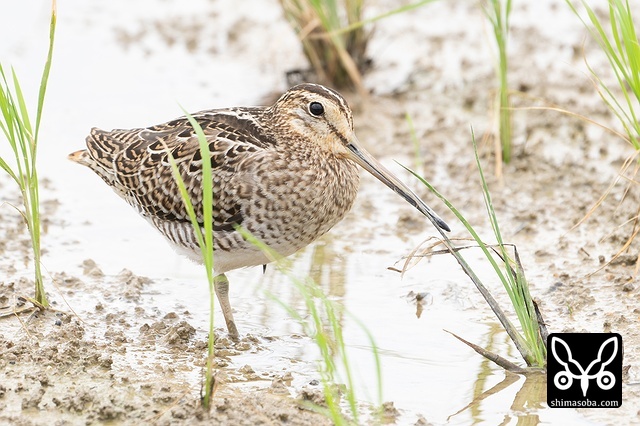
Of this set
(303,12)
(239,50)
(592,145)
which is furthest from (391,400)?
(239,50)

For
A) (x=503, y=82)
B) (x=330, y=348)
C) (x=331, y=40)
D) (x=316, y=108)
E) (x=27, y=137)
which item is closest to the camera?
(x=330, y=348)

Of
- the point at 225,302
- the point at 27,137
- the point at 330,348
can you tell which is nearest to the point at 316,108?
the point at 225,302

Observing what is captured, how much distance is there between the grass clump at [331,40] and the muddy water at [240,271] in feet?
1.26

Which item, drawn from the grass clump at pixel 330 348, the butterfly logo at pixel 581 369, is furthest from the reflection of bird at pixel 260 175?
the butterfly logo at pixel 581 369

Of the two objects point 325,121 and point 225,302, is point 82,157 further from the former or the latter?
point 325,121

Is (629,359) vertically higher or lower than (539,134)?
lower

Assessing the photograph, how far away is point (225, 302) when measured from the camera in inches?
224

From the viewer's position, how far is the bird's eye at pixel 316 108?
5512mm

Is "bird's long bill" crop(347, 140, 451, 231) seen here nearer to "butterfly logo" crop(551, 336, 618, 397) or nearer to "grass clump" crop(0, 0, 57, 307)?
"butterfly logo" crop(551, 336, 618, 397)

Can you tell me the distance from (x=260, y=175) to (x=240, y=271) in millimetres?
1291

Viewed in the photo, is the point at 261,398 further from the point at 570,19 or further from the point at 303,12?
the point at 570,19

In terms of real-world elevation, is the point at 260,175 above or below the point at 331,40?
below

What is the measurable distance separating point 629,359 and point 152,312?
8.01 ft

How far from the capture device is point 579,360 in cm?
491
